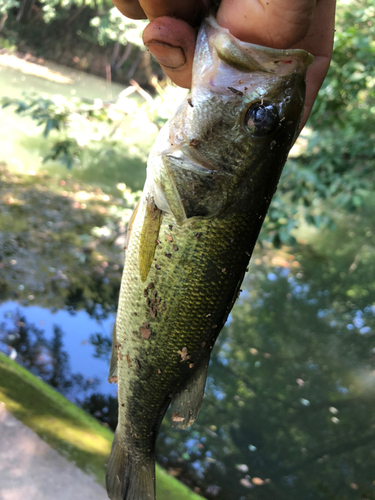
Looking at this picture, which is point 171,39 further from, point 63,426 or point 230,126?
point 63,426

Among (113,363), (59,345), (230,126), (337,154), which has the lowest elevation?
(59,345)

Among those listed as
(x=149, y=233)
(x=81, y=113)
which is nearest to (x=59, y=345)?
(x=81, y=113)

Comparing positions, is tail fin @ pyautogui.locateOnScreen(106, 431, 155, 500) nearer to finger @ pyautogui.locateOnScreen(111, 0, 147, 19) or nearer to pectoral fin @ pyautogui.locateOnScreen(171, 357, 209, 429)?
pectoral fin @ pyautogui.locateOnScreen(171, 357, 209, 429)

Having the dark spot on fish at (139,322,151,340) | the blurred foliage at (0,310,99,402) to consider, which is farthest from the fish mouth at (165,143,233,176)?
the blurred foliage at (0,310,99,402)

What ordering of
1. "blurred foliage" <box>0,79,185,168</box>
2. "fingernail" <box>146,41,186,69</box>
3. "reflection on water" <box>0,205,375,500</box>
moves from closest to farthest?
"fingernail" <box>146,41,186,69</box>, "blurred foliage" <box>0,79,185,168</box>, "reflection on water" <box>0,205,375,500</box>

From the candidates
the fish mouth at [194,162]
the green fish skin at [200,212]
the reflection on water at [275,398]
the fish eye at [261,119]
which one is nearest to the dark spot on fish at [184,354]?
the green fish skin at [200,212]
